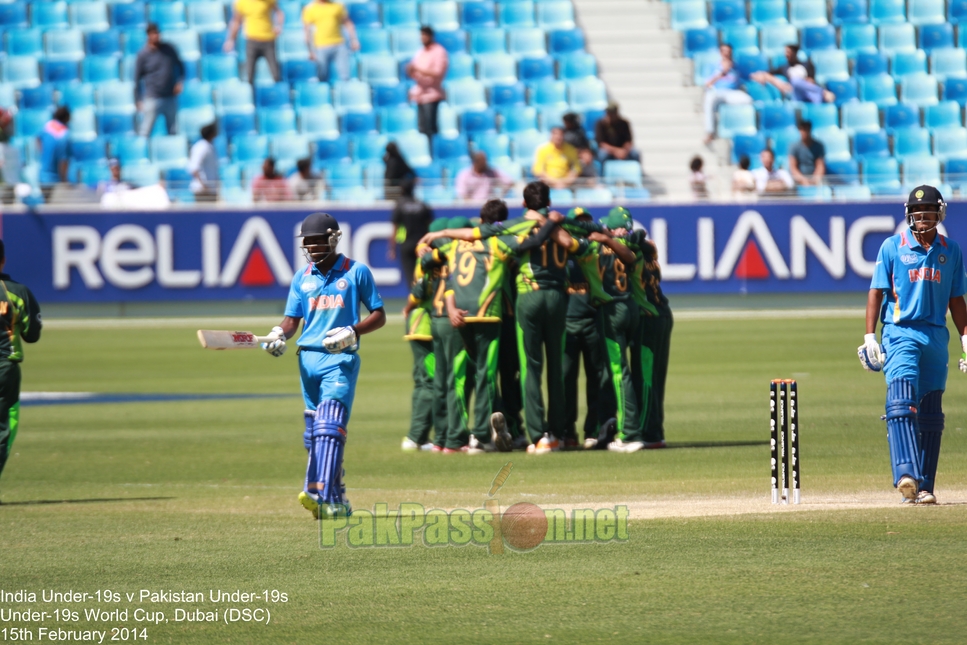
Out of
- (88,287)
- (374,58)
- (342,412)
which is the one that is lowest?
(88,287)

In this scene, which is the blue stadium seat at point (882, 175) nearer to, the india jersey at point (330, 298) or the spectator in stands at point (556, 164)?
the spectator in stands at point (556, 164)

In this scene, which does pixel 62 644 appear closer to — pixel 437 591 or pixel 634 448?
pixel 437 591

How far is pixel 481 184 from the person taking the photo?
26531mm

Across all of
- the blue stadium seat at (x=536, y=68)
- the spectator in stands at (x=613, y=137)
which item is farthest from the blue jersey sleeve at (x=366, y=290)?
the blue stadium seat at (x=536, y=68)

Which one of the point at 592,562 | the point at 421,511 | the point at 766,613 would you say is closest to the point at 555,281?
the point at 421,511

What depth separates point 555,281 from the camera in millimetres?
12570

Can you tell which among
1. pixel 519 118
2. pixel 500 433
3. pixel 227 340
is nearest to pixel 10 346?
pixel 227 340

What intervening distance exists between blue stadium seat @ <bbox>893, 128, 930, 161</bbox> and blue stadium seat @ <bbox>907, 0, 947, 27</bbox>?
3.89m

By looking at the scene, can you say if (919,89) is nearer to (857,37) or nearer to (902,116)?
(902,116)

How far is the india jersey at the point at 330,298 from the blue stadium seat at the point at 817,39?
2476cm

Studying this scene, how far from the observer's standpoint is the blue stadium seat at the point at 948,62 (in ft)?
105

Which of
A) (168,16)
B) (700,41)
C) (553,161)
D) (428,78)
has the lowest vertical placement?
(553,161)

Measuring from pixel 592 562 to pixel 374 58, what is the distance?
2421cm

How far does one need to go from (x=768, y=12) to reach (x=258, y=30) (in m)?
11.4
